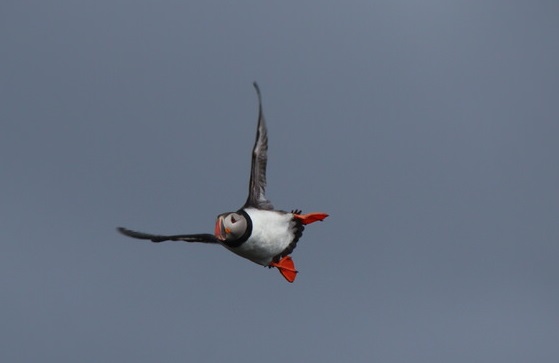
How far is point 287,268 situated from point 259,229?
2.08 meters

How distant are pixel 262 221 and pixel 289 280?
6.57 ft

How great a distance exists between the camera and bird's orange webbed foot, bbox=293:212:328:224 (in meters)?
33.5

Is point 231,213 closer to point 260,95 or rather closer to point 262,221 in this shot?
point 262,221

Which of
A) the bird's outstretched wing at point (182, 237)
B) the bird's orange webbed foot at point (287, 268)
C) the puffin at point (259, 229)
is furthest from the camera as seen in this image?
the bird's orange webbed foot at point (287, 268)

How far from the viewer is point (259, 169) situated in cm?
3369

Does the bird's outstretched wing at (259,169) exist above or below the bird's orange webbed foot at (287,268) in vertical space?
above

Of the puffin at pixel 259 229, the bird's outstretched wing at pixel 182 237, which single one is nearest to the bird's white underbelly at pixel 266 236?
the puffin at pixel 259 229

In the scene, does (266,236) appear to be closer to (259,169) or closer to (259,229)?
(259,229)

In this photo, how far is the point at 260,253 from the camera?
32.2m

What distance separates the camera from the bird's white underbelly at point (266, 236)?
1248 inches

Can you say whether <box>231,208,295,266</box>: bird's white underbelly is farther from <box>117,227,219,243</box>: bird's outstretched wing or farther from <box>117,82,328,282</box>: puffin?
<box>117,227,219,243</box>: bird's outstretched wing

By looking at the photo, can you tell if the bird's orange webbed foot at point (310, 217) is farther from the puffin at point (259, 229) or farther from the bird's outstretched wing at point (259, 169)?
the bird's outstretched wing at point (259, 169)

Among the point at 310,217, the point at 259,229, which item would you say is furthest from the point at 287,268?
the point at 259,229

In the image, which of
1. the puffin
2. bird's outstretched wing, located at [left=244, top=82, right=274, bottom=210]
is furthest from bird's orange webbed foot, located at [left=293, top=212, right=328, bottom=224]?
bird's outstretched wing, located at [left=244, top=82, right=274, bottom=210]
